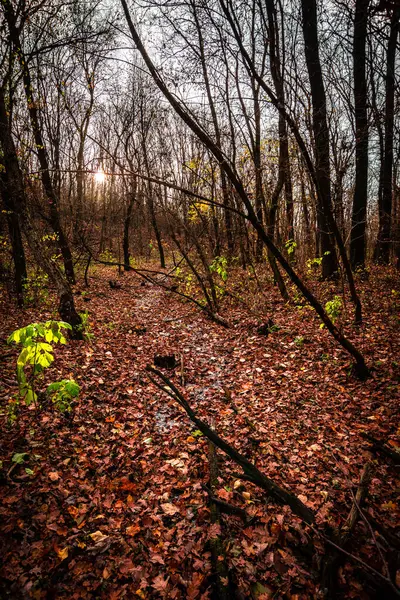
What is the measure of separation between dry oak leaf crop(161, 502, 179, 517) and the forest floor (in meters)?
0.01

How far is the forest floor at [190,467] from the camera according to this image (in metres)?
2.29

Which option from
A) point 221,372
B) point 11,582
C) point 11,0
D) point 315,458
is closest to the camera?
point 11,582

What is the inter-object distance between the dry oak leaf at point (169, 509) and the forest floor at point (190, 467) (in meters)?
0.01

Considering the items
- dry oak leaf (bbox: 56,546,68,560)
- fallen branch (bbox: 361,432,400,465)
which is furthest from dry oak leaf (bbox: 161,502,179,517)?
fallen branch (bbox: 361,432,400,465)

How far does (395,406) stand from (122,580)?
3.68 meters

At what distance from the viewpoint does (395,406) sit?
385 cm

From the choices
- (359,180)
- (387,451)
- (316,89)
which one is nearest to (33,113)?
(316,89)

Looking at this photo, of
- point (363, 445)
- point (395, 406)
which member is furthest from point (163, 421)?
point (395, 406)

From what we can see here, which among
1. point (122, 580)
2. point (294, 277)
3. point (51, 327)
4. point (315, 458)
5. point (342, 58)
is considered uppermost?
point (342, 58)

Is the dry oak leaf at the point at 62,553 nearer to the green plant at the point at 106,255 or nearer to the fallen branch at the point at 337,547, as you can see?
the fallen branch at the point at 337,547

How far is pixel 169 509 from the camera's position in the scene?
2.88 m

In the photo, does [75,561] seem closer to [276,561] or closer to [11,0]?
[276,561]

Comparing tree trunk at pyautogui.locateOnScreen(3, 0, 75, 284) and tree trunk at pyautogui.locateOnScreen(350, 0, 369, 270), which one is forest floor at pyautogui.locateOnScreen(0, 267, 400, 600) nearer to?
tree trunk at pyautogui.locateOnScreen(350, 0, 369, 270)

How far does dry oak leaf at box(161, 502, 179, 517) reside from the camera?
9.31ft
